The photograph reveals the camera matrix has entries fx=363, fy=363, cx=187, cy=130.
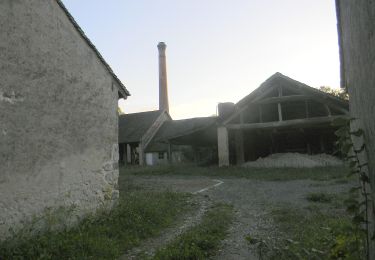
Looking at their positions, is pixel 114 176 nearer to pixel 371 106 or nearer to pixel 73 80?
pixel 73 80

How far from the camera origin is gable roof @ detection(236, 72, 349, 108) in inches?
720

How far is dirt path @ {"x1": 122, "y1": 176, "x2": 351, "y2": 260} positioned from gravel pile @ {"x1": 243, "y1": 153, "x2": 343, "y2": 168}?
5.83 m

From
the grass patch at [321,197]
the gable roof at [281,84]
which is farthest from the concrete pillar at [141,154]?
the grass patch at [321,197]

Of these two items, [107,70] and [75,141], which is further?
[107,70]

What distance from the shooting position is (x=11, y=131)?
5.87 meters

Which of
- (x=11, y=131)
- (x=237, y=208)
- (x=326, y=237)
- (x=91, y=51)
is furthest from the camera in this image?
(x=237, y=208)

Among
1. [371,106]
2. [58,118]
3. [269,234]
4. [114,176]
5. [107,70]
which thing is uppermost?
[107,70]

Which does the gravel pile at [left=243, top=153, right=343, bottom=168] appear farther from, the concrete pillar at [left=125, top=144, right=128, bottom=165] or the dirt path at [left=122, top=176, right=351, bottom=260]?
the concrete pillar at [left=125, top=144, right=128, bottom=165]

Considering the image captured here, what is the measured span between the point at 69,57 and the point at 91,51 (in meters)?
0.72

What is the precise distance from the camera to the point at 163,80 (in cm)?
4134

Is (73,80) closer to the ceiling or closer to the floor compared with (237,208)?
closer to the ceiling

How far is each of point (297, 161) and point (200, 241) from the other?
573 inches

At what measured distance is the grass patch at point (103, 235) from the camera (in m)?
5.47

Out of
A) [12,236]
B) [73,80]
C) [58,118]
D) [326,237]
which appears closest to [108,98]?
[73,80]
